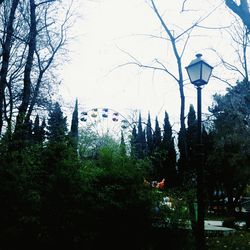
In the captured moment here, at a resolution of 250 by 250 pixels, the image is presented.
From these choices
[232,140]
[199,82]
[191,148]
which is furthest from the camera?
[191,148]

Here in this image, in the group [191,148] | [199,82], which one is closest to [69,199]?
[199,82]

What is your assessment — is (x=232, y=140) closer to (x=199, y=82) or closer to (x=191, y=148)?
(x=191, y=148)

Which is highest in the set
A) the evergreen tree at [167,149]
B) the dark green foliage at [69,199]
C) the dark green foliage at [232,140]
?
the dark green foliage at [232,140]

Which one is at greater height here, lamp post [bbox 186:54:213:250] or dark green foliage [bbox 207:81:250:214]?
dark green foliage [bbox 207:81:250:214]

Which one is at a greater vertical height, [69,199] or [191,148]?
[191,148]

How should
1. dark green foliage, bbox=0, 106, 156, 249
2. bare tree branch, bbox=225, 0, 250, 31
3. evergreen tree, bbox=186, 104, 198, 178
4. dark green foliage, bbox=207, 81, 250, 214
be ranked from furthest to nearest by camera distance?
dark green foliage, bbox=207, 81, 250, 214
evergreen tree, bbox=186, 104, 198, 178
bare tree branch, bbox=225, 0, 250, 31
dark green foliage, bbox=0, 106, 156, 249

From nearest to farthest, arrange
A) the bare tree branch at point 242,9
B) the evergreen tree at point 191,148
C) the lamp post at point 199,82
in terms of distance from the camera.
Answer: the lamp post at point 199,82
the bare tree branch at point 242,9
the evergreen tree at point 191,148

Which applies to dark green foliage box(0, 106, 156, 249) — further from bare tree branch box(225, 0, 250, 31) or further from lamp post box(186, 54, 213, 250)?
bare tree branch box(225, 0, 250, 31)

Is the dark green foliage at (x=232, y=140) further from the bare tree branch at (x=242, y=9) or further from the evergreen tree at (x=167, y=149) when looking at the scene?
the bare tree branch at (x=242, y=9)

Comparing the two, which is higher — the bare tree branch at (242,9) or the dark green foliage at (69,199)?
the bare tree branch at (242,9)

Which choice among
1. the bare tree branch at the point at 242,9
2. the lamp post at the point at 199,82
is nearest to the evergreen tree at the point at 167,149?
the lamp post at the point at 199,82

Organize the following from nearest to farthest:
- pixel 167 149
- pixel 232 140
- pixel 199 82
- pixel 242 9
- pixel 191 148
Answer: pixel 199 82
pixel 242 9
pixel 167 149
pixel 232 140
pixel 191 148

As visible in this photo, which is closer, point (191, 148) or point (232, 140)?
point (232, 140)

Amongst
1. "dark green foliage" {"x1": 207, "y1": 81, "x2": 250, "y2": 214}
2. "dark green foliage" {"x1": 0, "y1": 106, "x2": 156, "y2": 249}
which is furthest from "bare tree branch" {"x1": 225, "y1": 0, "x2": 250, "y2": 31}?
"dark green foliage" {"x1": 207, "y1": 81, "x2": 250, "y2": 214}
